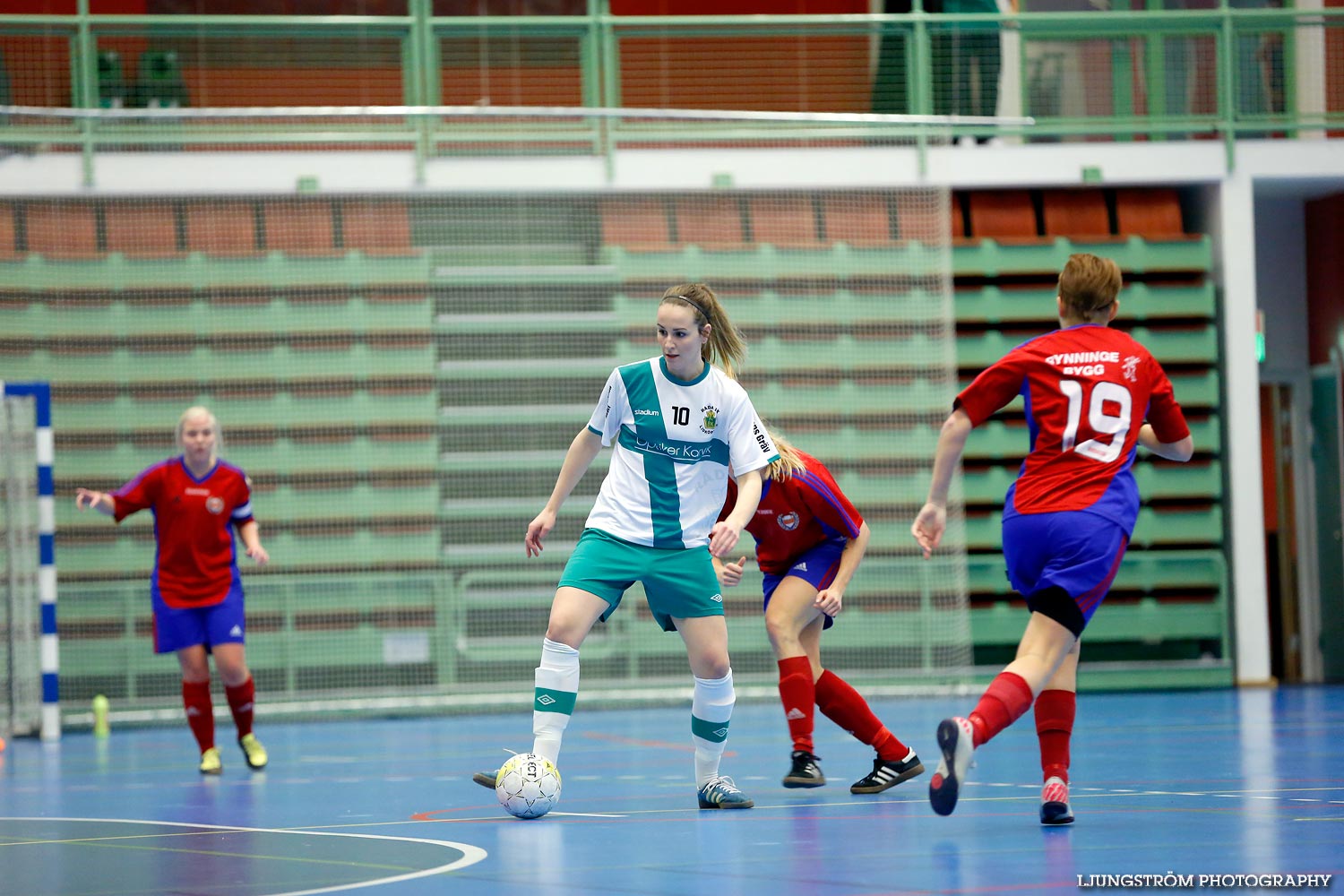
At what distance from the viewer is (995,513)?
1300 cm

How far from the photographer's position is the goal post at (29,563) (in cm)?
1055

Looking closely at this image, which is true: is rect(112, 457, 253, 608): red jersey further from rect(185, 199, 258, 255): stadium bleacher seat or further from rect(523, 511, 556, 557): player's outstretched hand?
rect(185, 199, 258, 255): stadium bleacher seat

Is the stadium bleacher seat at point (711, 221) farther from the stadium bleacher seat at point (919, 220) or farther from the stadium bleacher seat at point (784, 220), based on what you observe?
the stadium bleacher seat at point (919, 220)

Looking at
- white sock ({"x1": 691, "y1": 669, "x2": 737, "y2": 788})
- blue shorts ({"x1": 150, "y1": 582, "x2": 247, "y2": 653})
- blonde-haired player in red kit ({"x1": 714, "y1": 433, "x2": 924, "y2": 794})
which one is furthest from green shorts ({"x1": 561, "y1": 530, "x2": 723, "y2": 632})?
blue shorts ({"x1": 150, "y1": 582, "x2": 247, "y2": 653})

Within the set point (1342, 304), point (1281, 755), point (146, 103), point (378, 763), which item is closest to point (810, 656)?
point (1281, 755)

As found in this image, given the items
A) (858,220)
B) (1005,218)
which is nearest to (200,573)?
(858,220)

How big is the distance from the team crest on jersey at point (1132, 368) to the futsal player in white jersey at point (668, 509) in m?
1.30

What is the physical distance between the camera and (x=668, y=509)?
5465mm

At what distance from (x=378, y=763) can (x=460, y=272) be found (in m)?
5.00

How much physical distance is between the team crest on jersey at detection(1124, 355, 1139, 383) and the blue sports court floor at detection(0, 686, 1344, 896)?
52.2 inches

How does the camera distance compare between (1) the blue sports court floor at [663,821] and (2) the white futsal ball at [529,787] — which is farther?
(2) the white futsal ball at [529,787]

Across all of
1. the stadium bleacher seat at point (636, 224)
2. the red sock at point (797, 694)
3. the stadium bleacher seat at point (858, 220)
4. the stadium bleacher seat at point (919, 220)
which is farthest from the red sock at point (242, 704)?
the stadium bleacher seat at point (919, 220)

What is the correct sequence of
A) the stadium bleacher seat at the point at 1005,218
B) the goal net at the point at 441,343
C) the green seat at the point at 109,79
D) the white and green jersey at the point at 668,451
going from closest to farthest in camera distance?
1. the white and green jersey at the point at 668,451
2. the goal net at the point at 441,343
3. the green seat at the point at 109,79
4. the stadium bleacher seat at the point at 1005,218

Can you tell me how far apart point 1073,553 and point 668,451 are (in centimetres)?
148
